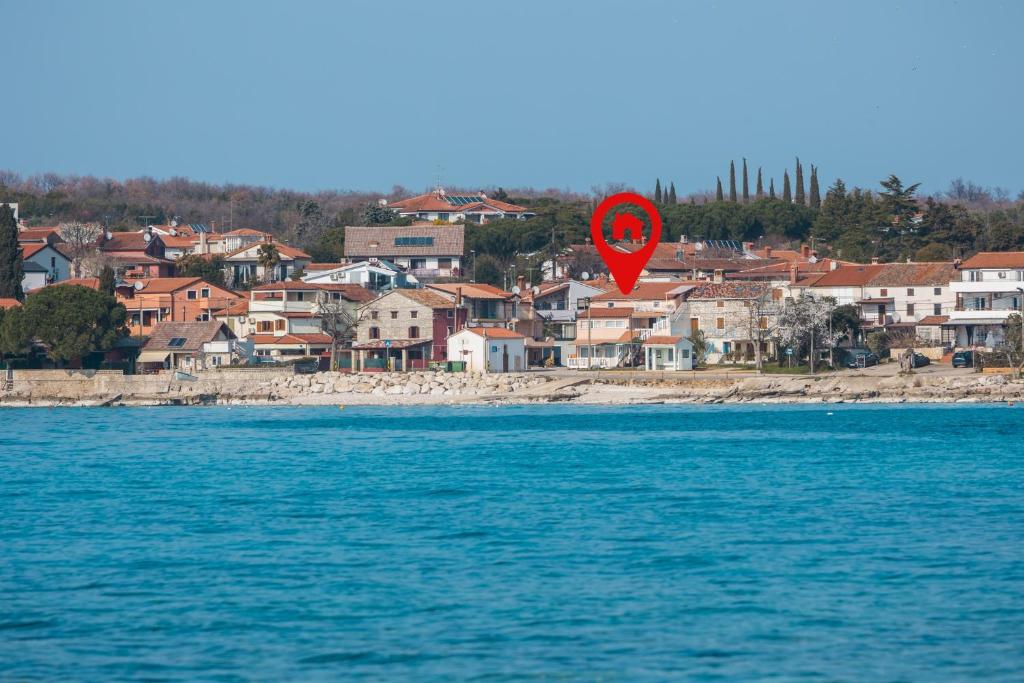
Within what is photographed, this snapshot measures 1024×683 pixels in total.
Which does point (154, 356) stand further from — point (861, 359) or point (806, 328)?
point (861, 359)

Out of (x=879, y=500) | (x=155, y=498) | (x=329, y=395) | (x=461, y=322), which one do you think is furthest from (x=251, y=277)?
(x=879, y=500)

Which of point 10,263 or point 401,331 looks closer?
point 401,331

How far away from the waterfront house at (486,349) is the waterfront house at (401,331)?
1851 millimetres

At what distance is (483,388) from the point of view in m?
60.9

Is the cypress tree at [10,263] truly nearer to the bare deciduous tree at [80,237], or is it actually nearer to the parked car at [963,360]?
the bare deciduous tree at [80,237]

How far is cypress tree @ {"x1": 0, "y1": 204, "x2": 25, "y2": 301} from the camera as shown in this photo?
73875 mm

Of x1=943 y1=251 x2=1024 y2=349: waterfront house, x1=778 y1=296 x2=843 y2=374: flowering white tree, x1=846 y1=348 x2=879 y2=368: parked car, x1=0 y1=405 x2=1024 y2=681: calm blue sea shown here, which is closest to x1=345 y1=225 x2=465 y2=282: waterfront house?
x1=778 y1=296 x2=843 y2=374: flowering white tree

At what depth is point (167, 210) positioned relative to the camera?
137 metres

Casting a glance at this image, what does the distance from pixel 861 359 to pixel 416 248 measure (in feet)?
117

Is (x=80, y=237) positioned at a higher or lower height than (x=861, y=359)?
higher

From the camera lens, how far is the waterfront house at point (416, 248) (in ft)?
291

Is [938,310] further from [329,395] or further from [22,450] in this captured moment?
[22,450]

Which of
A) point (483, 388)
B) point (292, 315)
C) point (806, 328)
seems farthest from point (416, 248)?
point (806, 328)

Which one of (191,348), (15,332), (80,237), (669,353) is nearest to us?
(15,332)
